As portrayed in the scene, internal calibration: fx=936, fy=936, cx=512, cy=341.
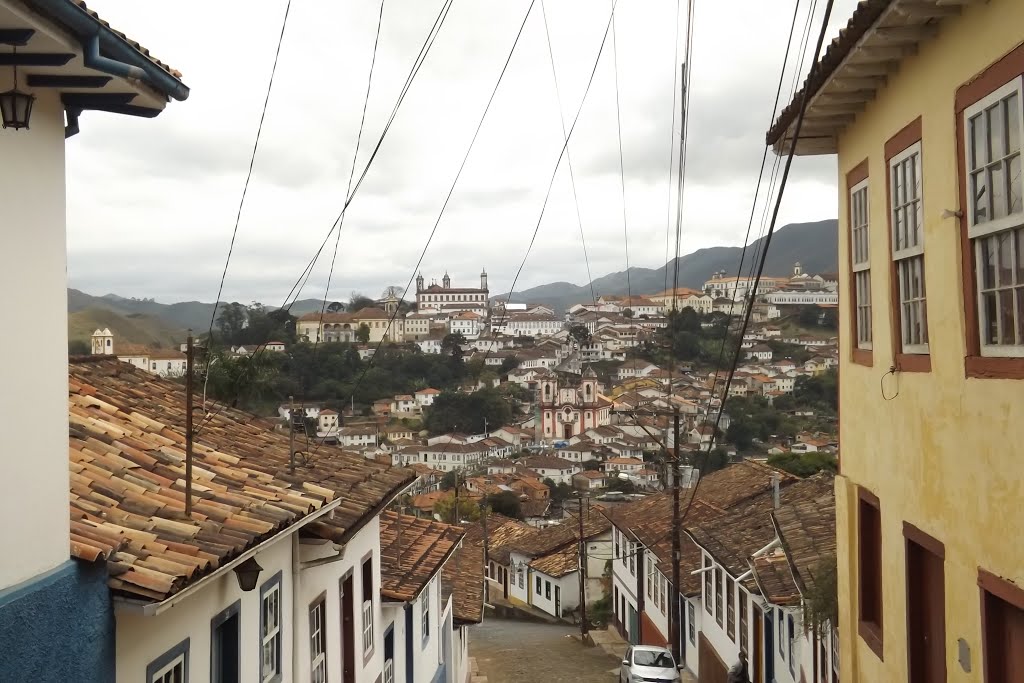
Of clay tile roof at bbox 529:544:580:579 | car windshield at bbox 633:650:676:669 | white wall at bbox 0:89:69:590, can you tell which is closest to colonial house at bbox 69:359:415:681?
white wall at bbox 0:89:69:590

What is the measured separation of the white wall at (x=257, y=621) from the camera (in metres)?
5.21

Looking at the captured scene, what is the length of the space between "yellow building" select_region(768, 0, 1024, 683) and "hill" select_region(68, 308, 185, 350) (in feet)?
17.6

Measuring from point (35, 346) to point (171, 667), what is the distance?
2.33m

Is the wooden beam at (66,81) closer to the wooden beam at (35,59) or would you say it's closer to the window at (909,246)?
the wooden beam at (35,59)

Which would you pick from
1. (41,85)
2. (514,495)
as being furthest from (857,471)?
(514,495)

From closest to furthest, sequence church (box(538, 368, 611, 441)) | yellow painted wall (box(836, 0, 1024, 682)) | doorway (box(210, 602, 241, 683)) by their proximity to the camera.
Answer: yellow painted wall (box(836, 0, 1024, 682)) → doorway (box(210, 602, 241, 683)) → church (box(538, 368, 611, 441))

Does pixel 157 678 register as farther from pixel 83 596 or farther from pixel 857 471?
pixel 857 471

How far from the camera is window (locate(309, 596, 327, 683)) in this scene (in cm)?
873

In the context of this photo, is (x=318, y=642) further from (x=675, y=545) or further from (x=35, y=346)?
(x=675, y=545)

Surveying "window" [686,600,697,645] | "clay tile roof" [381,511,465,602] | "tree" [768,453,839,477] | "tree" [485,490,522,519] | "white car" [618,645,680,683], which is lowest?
"tree" [485,490,522,519]

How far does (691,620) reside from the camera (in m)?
21.6

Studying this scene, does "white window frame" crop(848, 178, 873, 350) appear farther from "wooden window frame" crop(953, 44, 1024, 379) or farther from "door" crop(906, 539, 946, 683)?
"wooden window frame" crop(953, 44, 1024, 379)

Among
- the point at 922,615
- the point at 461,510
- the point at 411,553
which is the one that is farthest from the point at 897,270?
the point at 461,510

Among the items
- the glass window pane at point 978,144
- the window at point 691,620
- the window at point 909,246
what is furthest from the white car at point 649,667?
the glass window pane at point 978,144
